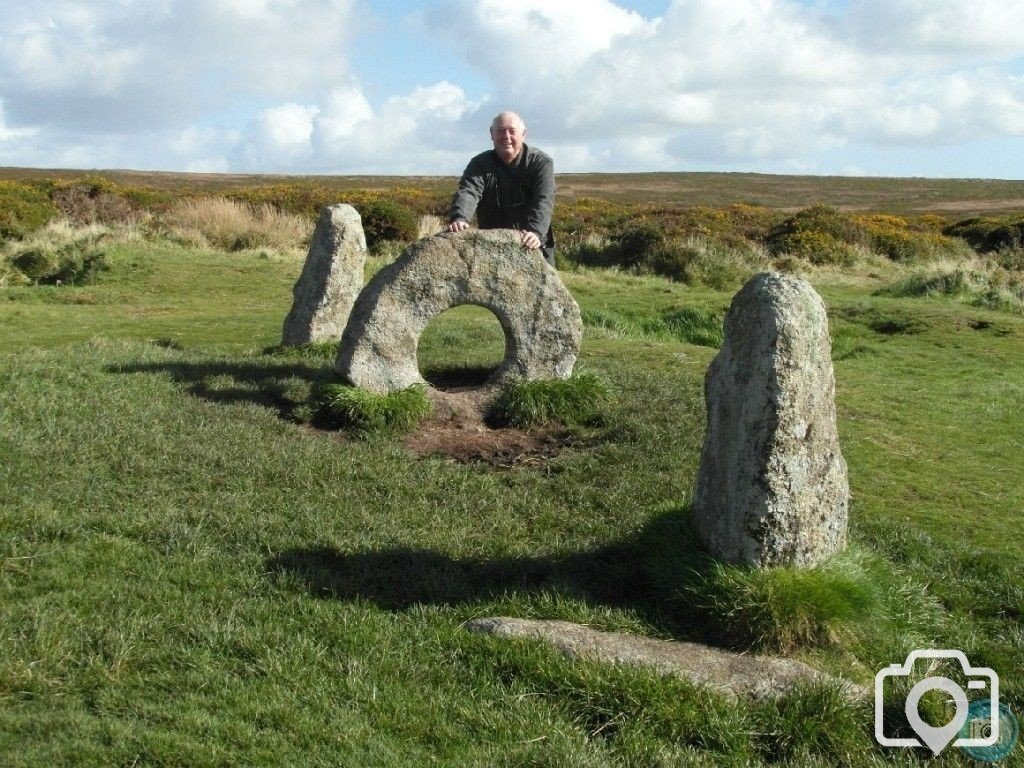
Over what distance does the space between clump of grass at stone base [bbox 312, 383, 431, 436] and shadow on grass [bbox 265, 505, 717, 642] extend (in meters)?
2.95

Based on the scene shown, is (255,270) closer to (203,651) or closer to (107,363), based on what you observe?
(107,363)

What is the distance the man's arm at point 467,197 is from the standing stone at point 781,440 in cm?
517

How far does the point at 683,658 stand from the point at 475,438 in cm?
467

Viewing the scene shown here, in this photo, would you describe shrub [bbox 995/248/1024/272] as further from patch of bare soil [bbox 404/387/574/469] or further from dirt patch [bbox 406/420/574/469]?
dirt patch [bbox 406/420/574/469]

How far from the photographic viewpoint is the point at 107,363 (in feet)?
37.3

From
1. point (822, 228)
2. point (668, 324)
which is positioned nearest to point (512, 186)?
point (668, 324)

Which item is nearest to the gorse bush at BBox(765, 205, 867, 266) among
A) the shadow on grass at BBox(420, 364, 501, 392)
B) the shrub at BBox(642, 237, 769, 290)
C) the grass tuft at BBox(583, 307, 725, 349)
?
the shrub at BBox(642, 237, 769, 290)

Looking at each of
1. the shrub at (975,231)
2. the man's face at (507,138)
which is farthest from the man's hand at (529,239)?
the shrub at (975,231)

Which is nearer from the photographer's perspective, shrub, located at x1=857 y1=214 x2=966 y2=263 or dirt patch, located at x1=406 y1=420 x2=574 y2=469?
dirt patch, located at x1=406 y1=420 x2=574 y2=469

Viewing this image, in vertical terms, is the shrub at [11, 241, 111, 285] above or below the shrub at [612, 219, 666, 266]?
below

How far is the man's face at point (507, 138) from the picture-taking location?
10531 mm

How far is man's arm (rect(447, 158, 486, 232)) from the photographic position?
10539mm

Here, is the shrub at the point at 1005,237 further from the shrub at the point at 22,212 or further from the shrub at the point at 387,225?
the shrub at the point at 22,212

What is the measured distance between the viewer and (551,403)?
10156 millimetres
